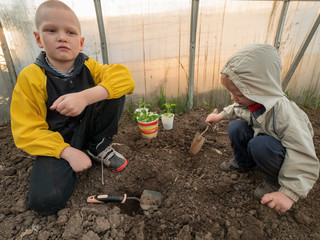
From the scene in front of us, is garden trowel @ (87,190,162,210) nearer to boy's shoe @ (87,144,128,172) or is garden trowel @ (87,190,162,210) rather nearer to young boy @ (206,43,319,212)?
boy's shoe @ (87,144,128,172)

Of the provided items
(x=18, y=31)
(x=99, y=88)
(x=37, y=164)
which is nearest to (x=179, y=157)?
(x=99, y=88)

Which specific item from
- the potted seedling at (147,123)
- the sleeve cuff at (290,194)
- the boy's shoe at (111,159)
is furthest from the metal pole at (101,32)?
the sleeve cuff at (290,194)

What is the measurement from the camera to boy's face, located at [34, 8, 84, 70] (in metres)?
1.16

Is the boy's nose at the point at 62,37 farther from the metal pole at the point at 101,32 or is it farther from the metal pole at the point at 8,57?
the metal pole at the point at 8,57

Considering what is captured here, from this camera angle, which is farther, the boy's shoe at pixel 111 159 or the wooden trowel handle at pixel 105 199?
the boy's shoe at pixel 111 159

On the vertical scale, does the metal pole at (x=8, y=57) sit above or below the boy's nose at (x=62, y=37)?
below

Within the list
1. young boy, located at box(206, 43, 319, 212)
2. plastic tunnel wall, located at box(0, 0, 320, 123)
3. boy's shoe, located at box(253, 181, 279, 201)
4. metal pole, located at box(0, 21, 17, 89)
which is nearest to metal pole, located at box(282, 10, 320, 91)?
plastic tunnel wall, located at box(0, 0, 320, 123)

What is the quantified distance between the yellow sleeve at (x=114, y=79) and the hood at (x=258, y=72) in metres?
0.71

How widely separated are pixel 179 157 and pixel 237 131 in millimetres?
564

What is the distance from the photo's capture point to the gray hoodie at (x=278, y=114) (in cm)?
98

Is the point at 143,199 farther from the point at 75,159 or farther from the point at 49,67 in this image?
the point at 49,67

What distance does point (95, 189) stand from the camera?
1398 millimetres

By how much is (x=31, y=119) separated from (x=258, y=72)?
140cm

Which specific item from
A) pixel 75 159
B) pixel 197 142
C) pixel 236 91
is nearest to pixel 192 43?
pixel 197 142
